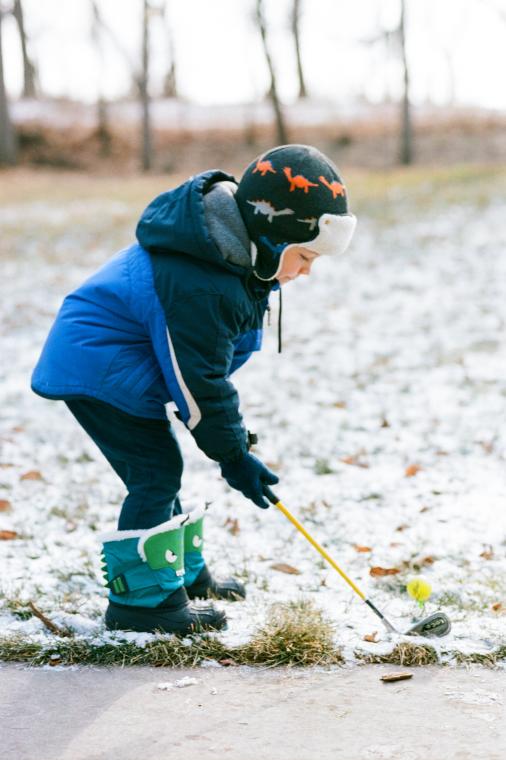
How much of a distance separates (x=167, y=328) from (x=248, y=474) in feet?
1.60

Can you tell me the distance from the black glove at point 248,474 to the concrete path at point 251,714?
1.68 feet

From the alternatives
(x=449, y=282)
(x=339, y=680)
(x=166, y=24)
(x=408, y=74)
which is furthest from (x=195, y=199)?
(x=166, y=24)

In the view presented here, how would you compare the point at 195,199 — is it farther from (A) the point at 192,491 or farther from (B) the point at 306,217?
(A) the point at 192,491

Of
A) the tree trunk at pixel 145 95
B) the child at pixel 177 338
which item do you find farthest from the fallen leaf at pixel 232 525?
the tree trunk at pixel 145 95

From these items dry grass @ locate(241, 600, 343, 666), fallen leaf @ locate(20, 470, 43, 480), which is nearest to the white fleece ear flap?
dry grass @ locate(241, 600, 343, 666)

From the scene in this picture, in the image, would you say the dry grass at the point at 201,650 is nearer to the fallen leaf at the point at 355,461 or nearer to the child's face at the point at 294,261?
the child's face at the point at 294,261

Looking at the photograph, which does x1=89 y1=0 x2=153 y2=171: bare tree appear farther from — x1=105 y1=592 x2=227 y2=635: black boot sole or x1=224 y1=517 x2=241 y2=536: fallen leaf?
x1=105 y1=592 x2=227 y2=635: black boot sole

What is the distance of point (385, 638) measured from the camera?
270 cm

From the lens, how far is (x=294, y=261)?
8.57 ft

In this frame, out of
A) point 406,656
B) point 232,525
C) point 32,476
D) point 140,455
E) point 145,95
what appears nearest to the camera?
point 406,656

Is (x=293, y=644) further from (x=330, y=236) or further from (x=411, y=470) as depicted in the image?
(x=411, y=470)

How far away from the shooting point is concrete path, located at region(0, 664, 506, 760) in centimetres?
213

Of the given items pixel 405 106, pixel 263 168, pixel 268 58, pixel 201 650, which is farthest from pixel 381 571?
pixel 268 58

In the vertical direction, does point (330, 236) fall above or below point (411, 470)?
above
